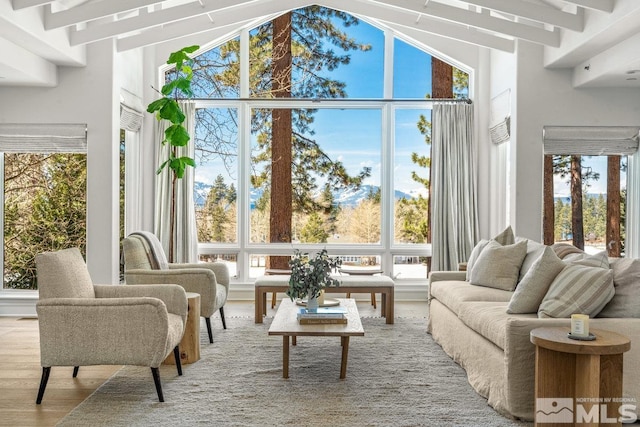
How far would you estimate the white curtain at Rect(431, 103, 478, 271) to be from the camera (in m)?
7.68

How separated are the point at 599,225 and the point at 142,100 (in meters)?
5.30

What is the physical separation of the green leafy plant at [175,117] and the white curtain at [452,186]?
283 centimetres

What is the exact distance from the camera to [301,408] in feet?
12.1

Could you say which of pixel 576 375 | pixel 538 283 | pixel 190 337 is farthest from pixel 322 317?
pixel 576 375

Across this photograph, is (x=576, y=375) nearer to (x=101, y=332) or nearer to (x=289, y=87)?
(x=101, y=332)

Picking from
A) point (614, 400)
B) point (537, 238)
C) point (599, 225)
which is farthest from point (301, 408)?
point (599, 225)

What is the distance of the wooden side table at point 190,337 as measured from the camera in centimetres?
470

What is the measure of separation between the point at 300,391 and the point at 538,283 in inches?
62.4

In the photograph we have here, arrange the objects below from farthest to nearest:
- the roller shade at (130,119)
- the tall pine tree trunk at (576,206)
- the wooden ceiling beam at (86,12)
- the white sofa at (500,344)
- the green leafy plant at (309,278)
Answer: the tall pine tree trunk at (576,206), the roller shade at (130,119), the wooden ceiling beam at (86,12), the green leafy plant at (309,278), the white sofa at (500,344)

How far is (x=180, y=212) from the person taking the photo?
771cm

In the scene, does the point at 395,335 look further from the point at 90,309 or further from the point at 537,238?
the point at 90,309

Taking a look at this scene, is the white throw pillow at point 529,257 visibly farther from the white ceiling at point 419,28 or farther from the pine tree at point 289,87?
the pine tree at point 289,87

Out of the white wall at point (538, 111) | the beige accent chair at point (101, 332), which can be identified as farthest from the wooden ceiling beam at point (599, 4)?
the beige accent chair at point (101, 332)

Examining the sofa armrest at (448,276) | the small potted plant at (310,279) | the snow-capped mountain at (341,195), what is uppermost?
the snow-capped mountain at (341,195)
